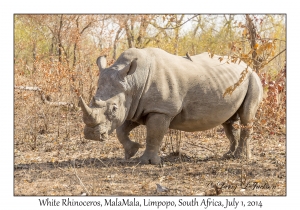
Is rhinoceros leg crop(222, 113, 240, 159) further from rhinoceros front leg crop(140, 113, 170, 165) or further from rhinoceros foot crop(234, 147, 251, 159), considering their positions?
rhinoceros front leg crop(140, 113, 170, 165)

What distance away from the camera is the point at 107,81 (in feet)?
24.0

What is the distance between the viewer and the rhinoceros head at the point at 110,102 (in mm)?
6961

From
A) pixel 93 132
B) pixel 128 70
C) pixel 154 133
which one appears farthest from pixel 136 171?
pixel 128 70

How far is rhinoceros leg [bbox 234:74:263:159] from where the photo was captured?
8598mm

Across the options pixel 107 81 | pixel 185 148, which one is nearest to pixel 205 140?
pixel 185 148

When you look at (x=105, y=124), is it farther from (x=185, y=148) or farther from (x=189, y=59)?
(x=185, y=148)

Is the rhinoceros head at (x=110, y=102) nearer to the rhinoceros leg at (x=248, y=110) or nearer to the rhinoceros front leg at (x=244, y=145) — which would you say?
the rhinoceros leg at (x=248, y=110)

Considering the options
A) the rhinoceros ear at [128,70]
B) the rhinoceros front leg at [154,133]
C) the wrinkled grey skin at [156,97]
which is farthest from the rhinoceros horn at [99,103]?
the rhinoceros front leg at [154,133]

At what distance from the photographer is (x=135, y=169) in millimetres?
7422

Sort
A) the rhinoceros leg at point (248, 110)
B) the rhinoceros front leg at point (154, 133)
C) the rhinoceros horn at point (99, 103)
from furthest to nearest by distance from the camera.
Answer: the rhinoceros leg at point (248, 110) → the rhinoceros front leg at point (154, 133) → the rhinoceros horn at point (99, 103)

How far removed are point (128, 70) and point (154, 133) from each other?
1092 mm

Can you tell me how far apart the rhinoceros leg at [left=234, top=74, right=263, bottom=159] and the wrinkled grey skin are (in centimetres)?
14
